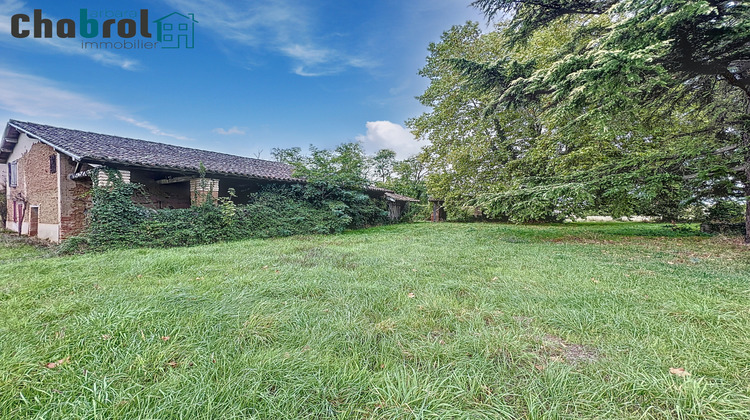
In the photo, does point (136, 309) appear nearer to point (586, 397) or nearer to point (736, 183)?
point (586, 397)

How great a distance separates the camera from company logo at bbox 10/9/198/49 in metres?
6.68

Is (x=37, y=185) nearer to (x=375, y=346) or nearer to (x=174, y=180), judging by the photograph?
(x=174, y=180)

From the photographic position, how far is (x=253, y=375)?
1.71m

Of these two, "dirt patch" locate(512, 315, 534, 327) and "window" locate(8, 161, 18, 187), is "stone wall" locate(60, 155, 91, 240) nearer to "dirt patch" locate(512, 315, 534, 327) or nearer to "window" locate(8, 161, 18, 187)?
"window" locate(8, 161, 18, 187)

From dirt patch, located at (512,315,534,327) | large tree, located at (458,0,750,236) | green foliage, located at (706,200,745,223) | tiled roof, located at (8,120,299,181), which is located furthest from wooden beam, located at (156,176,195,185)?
green foliage, located at (706,200,745,223)

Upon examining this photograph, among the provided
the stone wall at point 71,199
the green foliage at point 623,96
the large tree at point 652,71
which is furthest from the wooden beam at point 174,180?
the large tree at point 652,71

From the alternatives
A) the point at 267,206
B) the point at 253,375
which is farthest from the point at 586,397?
the point at 267,206

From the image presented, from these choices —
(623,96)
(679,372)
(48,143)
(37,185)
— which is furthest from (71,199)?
(623,96)

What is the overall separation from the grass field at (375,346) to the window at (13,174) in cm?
1172

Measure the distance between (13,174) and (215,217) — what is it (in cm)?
1027

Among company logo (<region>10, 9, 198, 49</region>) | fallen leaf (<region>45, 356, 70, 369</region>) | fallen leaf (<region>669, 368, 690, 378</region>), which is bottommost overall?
fallen leaf (<region>669, 368, 690, 378</region>)

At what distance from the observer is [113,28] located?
23.7 feet

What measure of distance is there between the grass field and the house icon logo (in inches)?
287

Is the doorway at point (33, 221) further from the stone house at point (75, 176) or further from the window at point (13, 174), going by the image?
the window at point (13, 174)
